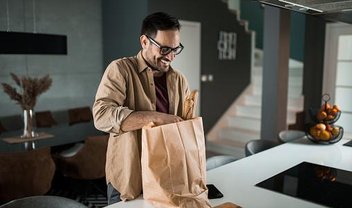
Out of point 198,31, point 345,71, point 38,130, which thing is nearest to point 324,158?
point 38,130

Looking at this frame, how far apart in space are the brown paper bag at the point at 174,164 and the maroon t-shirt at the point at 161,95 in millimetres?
275

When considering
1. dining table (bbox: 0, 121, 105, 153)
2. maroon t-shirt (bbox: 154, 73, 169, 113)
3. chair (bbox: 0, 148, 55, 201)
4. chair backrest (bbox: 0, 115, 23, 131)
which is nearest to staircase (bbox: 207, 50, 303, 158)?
dining table (bbox: 0, 121, 105, 153)

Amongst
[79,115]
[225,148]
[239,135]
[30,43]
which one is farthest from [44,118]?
[239,135]

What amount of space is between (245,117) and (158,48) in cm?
438

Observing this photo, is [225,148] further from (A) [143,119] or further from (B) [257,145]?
(A) [143,119]

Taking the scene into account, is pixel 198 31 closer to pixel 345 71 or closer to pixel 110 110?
pixel 345 71

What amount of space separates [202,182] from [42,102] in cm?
381

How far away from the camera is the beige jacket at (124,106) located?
125cm

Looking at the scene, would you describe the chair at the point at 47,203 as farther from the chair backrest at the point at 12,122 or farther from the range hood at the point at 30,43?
the chair backrest at the point at 12,122

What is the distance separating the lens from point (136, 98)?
4.63ft

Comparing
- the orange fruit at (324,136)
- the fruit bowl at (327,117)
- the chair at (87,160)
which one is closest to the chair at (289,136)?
the fruit bowl at (327,117)

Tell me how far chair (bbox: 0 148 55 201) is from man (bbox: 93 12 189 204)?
136 cm

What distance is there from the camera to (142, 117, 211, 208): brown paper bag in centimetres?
115

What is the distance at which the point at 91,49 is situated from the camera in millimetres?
5027
